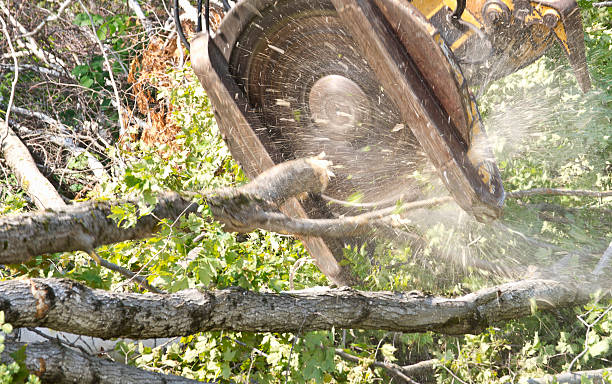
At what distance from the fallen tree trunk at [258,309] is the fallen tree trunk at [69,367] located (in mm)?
74

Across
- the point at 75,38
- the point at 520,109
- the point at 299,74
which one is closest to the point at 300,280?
the point at 299,74

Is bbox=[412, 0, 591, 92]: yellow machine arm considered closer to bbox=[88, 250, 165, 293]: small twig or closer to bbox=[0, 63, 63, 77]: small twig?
bbox=[88, 250, 165, 293]: small twig

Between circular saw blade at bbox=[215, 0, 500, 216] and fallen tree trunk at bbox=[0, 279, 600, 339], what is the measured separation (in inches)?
27.9

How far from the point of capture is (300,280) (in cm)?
395

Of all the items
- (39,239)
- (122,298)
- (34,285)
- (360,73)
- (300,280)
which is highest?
(360,73)

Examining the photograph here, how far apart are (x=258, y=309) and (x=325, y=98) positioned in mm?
1337

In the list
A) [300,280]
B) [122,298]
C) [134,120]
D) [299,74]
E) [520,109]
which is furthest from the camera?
[134,120]

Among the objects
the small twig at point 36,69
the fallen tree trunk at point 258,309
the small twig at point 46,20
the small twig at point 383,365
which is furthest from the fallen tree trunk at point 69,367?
the small twig at point 36,69

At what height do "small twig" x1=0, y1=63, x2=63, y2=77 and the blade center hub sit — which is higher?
"small twig" x1=0, y1=63, x2=63, y2=77

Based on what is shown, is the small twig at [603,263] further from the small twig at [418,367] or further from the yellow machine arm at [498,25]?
the yellow machine arm at [498,25]

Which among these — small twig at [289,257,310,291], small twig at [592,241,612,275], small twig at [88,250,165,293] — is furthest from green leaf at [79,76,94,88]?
→ small twig at [592,241,612,275]

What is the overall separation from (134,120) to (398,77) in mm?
3912

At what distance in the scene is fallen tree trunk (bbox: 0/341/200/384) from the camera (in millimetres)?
1915

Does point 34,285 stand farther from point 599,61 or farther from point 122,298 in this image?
point 599,61
